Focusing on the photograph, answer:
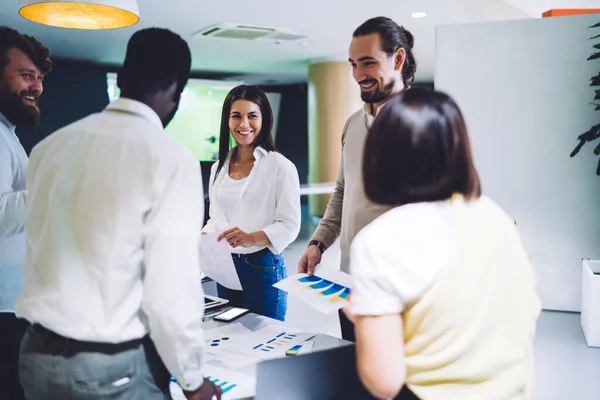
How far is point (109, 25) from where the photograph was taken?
1.93 metres

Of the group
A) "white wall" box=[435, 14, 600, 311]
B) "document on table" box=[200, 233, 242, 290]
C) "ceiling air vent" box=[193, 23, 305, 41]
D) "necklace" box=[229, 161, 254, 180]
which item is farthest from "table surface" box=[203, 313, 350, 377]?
"ceiling air vent" box=[193, 23, 305, 41]

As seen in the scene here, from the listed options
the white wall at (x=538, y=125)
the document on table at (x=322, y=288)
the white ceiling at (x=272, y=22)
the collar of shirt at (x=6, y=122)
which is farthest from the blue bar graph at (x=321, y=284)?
the white ceiling at (x=272, y=22)

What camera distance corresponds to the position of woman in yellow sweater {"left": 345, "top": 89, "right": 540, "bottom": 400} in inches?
33.7

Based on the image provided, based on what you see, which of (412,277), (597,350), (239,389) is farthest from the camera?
(597,350)

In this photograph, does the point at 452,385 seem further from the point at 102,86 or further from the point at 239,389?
the point at 102,86

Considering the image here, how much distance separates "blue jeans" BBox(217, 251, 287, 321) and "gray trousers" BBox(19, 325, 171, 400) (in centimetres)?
110

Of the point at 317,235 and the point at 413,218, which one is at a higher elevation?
the point at 413,218

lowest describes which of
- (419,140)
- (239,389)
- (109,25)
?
(239,389)

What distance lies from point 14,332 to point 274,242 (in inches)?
39.5

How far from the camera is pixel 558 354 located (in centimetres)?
339

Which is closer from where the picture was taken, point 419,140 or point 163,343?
point 419,140

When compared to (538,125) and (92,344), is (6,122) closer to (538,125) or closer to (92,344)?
(92,344)

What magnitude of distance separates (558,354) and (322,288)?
2.60 meters

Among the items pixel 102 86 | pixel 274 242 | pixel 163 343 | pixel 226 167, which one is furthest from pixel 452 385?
pixel 102 86
